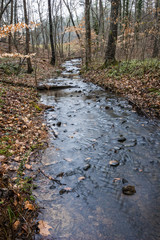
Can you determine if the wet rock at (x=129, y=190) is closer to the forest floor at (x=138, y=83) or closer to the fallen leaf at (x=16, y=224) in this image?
the fallen leaf at (x=16, y=224)

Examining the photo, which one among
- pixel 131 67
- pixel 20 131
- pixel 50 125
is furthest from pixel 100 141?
pixel 131 67

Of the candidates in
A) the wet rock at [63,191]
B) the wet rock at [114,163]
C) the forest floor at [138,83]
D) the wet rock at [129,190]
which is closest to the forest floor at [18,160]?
the wet rock at [63,191]

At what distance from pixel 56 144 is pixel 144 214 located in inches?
107

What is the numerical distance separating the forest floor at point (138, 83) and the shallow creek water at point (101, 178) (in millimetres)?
726

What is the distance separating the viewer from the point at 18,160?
3547mm

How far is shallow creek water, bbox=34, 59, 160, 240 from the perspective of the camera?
7.57 ft

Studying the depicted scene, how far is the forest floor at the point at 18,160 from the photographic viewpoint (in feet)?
6.84

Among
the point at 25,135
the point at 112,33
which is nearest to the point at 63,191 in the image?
the point at 25,135

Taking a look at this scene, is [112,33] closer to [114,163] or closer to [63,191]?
[114,163]

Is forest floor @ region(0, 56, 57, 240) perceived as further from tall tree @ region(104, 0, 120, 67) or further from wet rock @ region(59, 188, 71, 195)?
tall tree @ region(104, 0, 120, 67)

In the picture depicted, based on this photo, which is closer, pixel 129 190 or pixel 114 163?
pixel 129 190

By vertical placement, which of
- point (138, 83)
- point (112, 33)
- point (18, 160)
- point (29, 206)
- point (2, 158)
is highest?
point (112, 33)

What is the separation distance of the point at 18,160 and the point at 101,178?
6.10 ft

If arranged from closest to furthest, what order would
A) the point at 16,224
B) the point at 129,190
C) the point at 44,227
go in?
the point at 16,224
the point at 44,227
the point at 129,190
